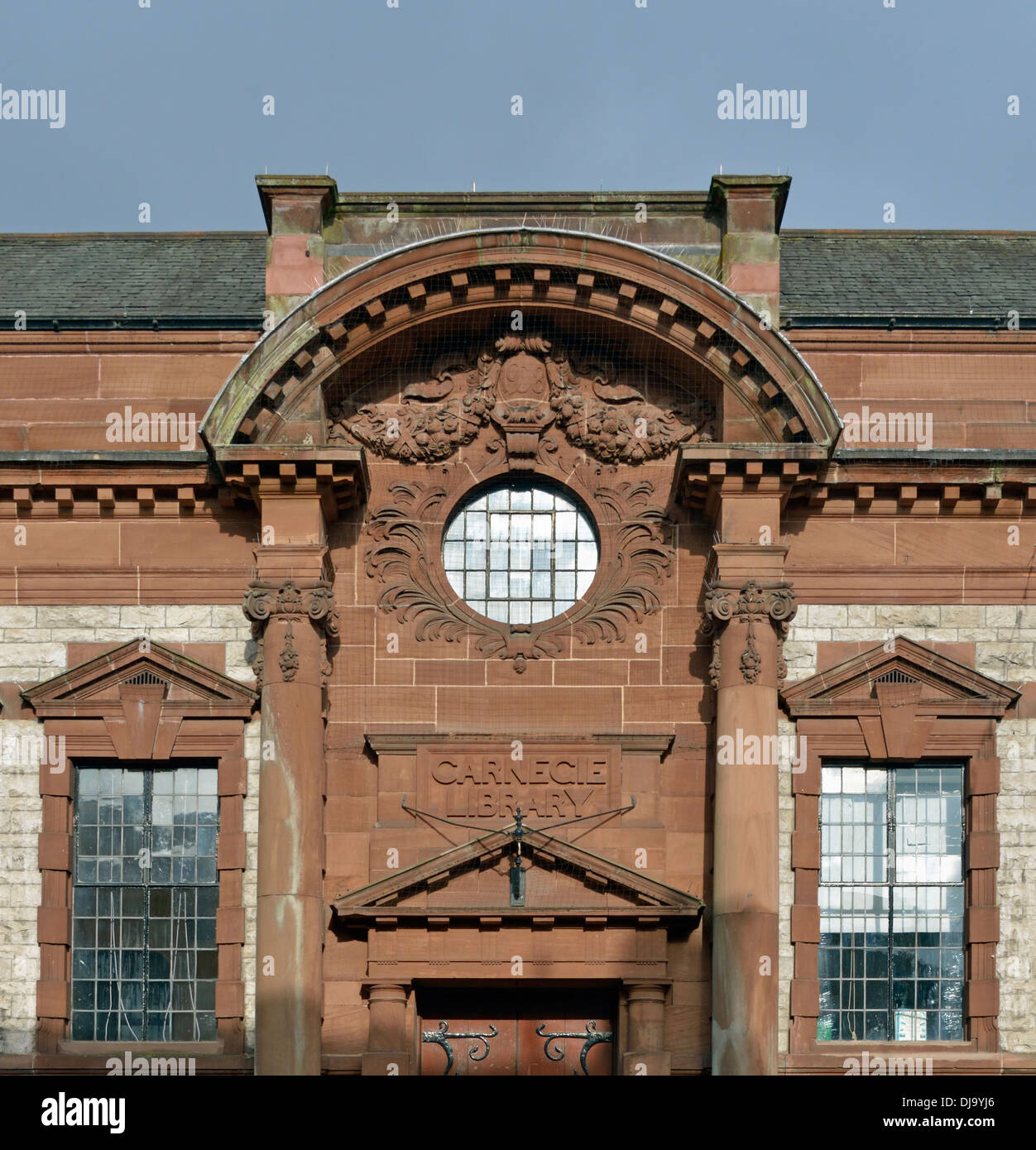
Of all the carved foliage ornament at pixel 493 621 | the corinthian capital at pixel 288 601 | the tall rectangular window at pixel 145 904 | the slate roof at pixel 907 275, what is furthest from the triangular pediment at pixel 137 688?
the slate roof at pixel 907 275

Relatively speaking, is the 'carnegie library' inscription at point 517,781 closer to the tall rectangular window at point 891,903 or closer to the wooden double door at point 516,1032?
the wooden double door at point 516,1032

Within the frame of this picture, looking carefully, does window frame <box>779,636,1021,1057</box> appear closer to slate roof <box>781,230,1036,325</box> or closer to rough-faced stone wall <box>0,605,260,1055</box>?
slate roof <box>781,230,1036,325</box>

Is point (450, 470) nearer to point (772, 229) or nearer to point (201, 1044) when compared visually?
point (772, 229)

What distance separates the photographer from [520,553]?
26062 millimetres

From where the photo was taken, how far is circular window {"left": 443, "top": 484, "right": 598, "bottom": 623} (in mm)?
25969

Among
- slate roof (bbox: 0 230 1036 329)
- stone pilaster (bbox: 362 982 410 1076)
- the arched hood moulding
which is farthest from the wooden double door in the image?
slate roof (bbox: 0 230 1036 329)

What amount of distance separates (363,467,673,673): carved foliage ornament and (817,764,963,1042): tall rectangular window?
292 centimetres

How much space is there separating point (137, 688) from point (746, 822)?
Answer: 674 cm

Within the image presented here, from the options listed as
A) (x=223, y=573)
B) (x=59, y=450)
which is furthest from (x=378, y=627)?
(x=59, y=450)

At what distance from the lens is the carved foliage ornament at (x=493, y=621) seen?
2566cm

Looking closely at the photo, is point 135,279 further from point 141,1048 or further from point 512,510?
point 141,1048
